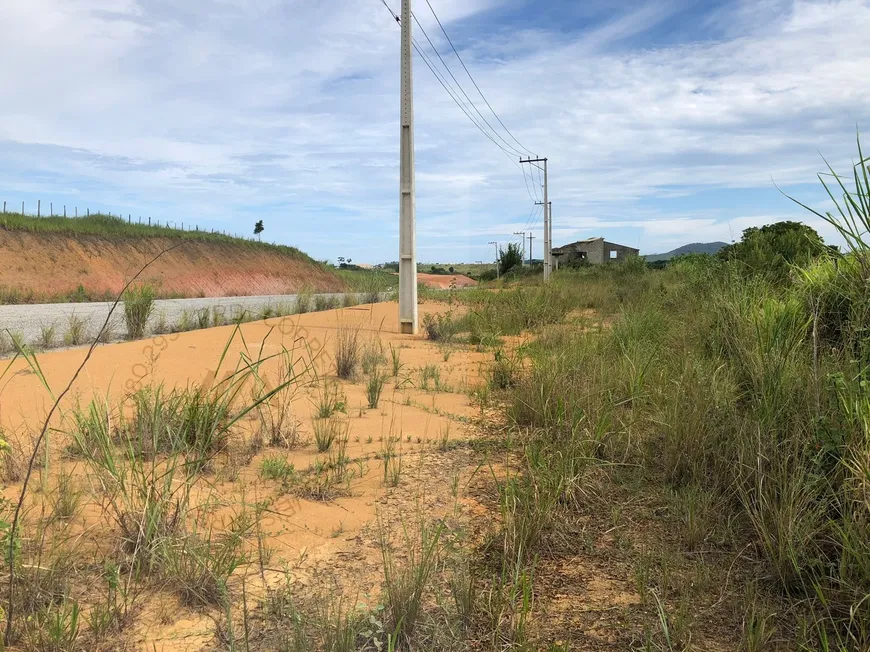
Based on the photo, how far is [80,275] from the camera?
32500mm

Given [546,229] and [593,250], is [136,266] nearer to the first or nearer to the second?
[546,229]

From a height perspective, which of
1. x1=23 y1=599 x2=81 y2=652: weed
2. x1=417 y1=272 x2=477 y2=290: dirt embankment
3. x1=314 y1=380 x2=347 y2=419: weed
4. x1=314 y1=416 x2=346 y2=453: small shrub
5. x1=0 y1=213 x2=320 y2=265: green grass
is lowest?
x1=23 y1=599 x2=81 y2=652: weed

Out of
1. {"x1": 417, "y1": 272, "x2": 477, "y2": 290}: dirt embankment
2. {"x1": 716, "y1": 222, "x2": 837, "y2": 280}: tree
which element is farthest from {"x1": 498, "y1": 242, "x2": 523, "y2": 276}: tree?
{"x1": 716, "y1": 222, "x2": 837, "y2": 280}: tree

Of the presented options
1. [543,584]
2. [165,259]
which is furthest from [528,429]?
[165,259]

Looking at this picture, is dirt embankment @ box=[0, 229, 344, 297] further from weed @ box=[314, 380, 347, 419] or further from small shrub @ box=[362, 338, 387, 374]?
weed @ box=[314, 380, 347, 419]

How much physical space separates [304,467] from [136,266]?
3903 centimetres

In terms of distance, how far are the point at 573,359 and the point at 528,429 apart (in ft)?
4.22

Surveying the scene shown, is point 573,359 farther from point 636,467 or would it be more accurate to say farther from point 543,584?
point 543,584

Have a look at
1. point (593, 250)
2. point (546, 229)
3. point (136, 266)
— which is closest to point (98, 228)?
point (136, 266)

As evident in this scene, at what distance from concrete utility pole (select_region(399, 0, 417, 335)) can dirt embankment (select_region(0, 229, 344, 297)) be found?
10189 mm

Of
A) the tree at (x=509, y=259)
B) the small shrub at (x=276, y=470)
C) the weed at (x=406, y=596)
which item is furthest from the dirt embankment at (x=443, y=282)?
the weed at (x=406, y=596)

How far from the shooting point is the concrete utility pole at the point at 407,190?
11.2m

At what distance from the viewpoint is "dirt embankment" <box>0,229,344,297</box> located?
99.8 feet

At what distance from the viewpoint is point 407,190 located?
11.3 meters
